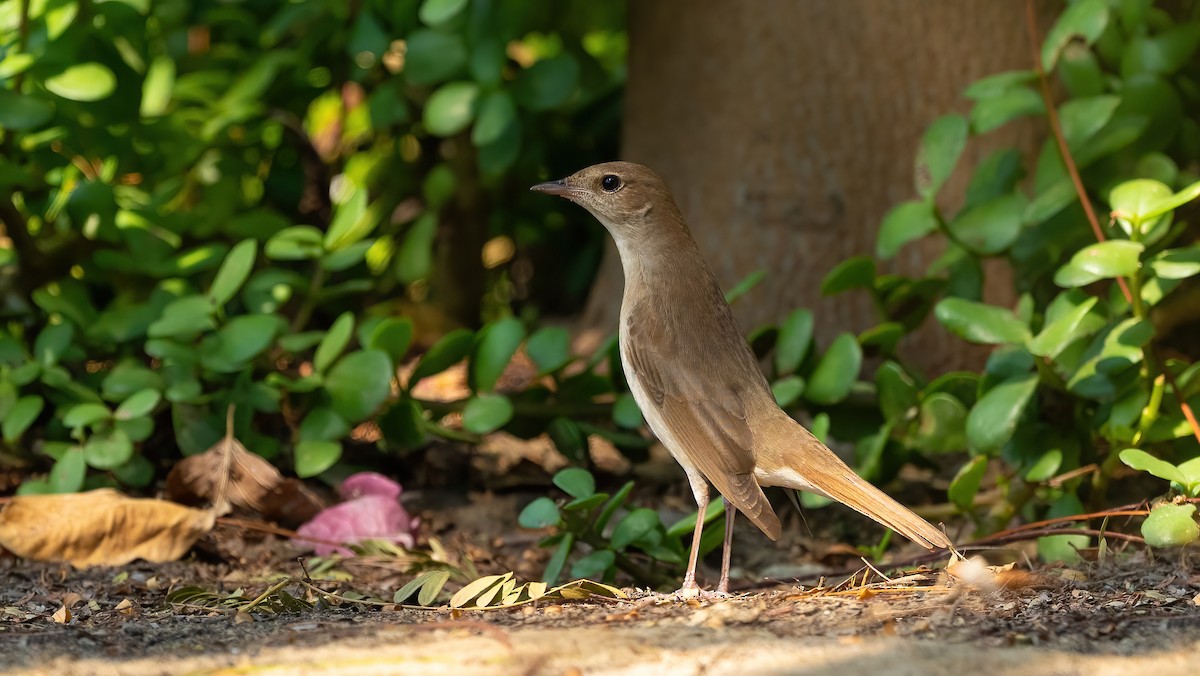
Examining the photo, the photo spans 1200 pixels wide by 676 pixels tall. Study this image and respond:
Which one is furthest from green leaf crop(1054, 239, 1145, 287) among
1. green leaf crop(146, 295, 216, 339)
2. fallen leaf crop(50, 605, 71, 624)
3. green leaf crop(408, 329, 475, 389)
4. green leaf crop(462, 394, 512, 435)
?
fallen leaf crop(50, 605, 71, 624)

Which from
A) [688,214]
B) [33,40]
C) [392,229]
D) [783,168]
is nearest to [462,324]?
[392,229]

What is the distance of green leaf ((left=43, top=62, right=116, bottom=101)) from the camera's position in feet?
15.8

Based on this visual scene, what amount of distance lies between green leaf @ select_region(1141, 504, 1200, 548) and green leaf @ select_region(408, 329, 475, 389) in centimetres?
252

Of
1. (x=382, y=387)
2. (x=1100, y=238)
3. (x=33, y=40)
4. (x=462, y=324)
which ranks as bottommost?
(x=462, y=324)

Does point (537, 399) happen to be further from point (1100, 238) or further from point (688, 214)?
point (1100, 238)

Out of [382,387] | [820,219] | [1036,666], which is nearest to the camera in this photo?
[1036,666]

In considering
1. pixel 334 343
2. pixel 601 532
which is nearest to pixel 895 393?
pixel 601 532

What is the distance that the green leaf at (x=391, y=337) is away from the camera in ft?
15.8

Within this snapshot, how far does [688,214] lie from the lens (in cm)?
611

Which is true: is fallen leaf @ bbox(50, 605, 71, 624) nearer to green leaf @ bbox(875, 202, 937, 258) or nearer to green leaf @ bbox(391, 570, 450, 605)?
green leaf @ bbox(391, 570, 450, 605)

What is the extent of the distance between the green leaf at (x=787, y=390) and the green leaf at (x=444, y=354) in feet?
3.95

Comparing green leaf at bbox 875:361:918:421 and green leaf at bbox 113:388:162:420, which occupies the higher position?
green leaf at bbox 113:388:162:420

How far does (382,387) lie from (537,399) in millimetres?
759

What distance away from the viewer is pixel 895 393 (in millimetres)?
4691
